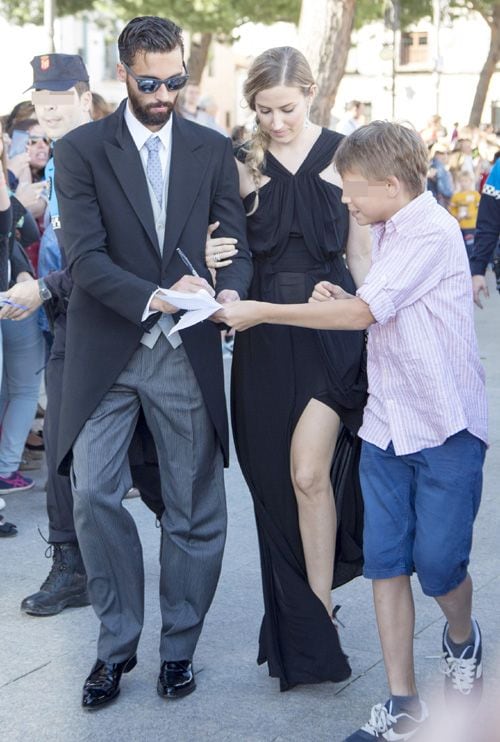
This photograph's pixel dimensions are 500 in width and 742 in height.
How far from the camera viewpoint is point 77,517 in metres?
3.98

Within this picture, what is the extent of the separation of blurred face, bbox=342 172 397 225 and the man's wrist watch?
1.72m

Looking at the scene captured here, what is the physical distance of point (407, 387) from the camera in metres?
3.55

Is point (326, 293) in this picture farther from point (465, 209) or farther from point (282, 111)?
point (465, 209)

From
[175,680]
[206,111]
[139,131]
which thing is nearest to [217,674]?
[175,680]

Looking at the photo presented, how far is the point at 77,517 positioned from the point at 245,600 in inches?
46.4

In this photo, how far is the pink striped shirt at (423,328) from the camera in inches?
135

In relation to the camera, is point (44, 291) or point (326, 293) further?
point (44, 291)

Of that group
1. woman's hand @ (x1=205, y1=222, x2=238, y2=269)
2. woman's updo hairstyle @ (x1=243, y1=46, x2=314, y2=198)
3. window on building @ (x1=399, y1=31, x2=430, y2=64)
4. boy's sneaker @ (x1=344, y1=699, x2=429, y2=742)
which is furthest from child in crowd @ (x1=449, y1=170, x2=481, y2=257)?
window on building @ (x1=399, y1=31, x2=430, y2=64)

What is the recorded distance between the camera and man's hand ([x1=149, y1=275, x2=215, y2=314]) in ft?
12.1

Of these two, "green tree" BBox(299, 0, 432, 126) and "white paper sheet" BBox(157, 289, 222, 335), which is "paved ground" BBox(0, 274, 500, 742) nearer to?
"white paper sheet" BBox(157, 289, 222, 335)

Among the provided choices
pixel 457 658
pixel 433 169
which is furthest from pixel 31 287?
pixel 433 169

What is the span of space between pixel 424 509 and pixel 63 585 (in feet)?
6.15

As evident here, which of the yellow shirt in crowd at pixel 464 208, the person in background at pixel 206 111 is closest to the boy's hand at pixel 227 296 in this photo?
the person in background at pixel 206 111

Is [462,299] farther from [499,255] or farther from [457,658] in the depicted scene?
[499,255]
